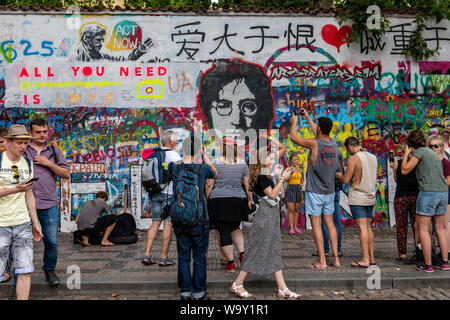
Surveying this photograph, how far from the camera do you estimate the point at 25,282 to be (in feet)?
14.3

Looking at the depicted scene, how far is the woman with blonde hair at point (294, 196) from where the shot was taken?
9.55 m

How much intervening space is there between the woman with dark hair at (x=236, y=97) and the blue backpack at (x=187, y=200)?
17.1 ft

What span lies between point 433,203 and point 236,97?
18.2 feet

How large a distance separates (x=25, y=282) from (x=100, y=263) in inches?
91.4

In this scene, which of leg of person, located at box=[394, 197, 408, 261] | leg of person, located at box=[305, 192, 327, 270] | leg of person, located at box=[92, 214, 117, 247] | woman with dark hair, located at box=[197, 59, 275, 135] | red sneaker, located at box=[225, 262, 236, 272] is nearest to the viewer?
red sneaker, located at box=[225, 262, 236, 272]

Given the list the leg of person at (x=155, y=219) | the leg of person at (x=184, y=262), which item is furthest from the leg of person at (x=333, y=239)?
the leg of person at (x=155, y=219)

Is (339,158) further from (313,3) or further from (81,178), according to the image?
(313,3)

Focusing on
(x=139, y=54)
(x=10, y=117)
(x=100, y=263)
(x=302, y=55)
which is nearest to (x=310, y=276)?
(x=100, y=263)

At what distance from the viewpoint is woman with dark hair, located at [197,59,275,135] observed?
10.1 metres

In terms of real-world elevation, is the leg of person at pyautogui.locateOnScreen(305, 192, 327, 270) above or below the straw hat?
below

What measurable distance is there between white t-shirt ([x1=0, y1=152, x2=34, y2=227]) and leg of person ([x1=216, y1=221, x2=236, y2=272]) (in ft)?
8.28

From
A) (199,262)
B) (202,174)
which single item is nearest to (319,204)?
(202,174)

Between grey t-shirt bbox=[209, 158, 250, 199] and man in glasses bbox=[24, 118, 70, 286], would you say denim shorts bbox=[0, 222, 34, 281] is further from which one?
grey t-shirt bbox=[209, 158, 250, 199]

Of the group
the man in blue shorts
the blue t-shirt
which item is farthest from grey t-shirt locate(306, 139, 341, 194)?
the blue t-shirt
